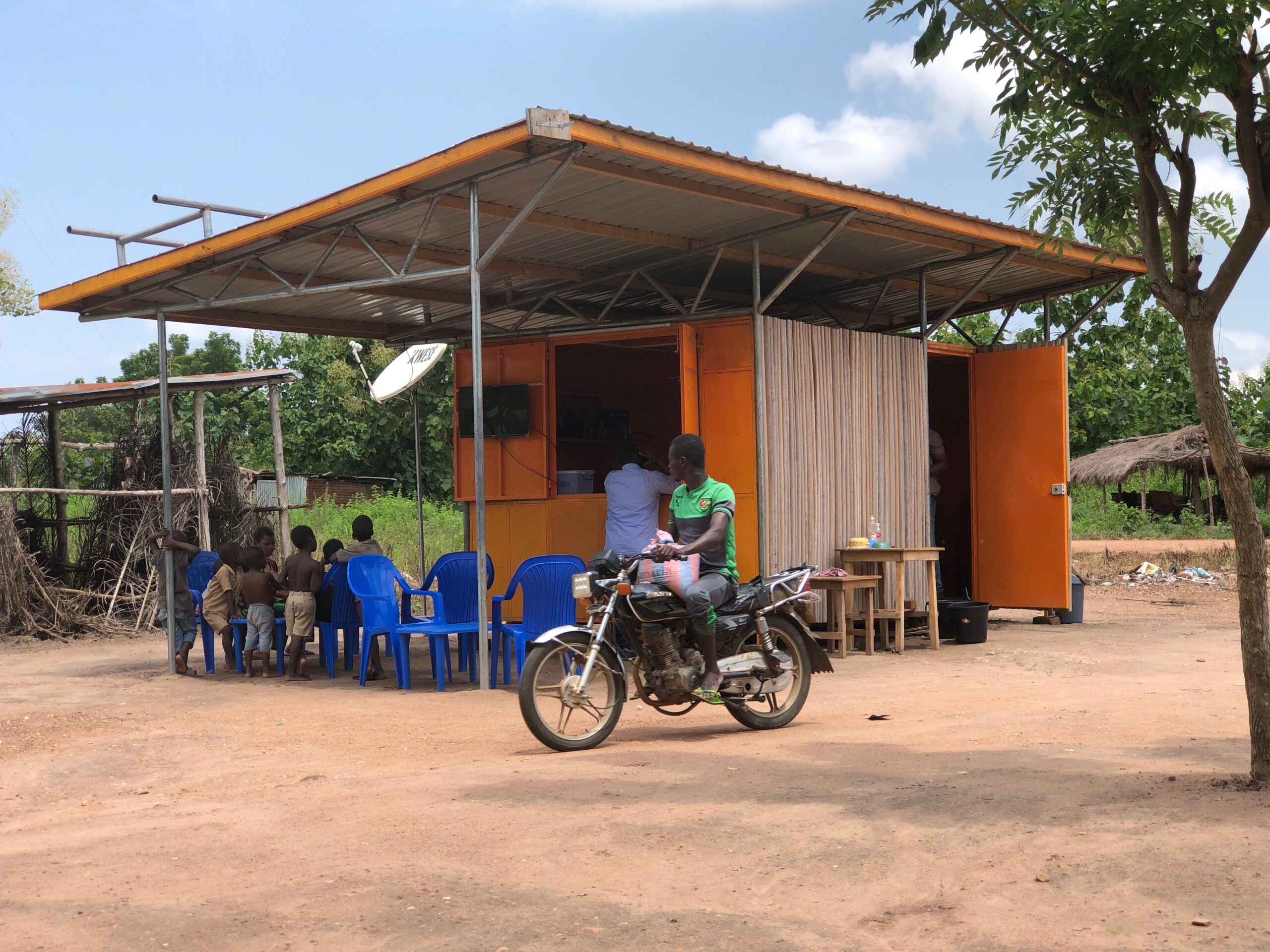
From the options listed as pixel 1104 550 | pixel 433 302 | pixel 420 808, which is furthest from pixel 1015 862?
pixel 1104 550

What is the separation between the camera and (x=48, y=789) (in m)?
5.95

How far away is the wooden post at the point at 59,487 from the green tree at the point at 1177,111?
38.3 feet

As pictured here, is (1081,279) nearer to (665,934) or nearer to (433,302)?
(433,302)

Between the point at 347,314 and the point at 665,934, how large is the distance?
9656mm

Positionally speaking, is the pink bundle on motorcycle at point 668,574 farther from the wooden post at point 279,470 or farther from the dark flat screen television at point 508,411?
the wooden post at point 279,470

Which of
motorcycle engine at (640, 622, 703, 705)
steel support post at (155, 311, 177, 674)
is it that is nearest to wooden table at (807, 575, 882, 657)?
motorcycle engine at (640, 622, 703, 705)

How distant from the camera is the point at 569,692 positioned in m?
6.00

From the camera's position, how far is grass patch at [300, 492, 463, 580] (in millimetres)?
18812

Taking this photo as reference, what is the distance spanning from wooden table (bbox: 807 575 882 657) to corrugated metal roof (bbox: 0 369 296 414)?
269 inches

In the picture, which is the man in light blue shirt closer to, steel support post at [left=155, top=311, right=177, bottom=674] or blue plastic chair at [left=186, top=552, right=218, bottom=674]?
blue plastic chair at [left=186, top=552, right=218, bottom=674]

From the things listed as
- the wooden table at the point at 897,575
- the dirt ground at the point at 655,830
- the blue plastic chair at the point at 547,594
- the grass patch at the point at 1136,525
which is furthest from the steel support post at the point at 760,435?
the grass patch at the point at 1136,525

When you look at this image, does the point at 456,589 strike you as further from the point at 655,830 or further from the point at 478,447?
the point at 655,830

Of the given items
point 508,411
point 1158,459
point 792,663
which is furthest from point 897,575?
point 1158,459

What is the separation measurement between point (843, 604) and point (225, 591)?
4.87 m
